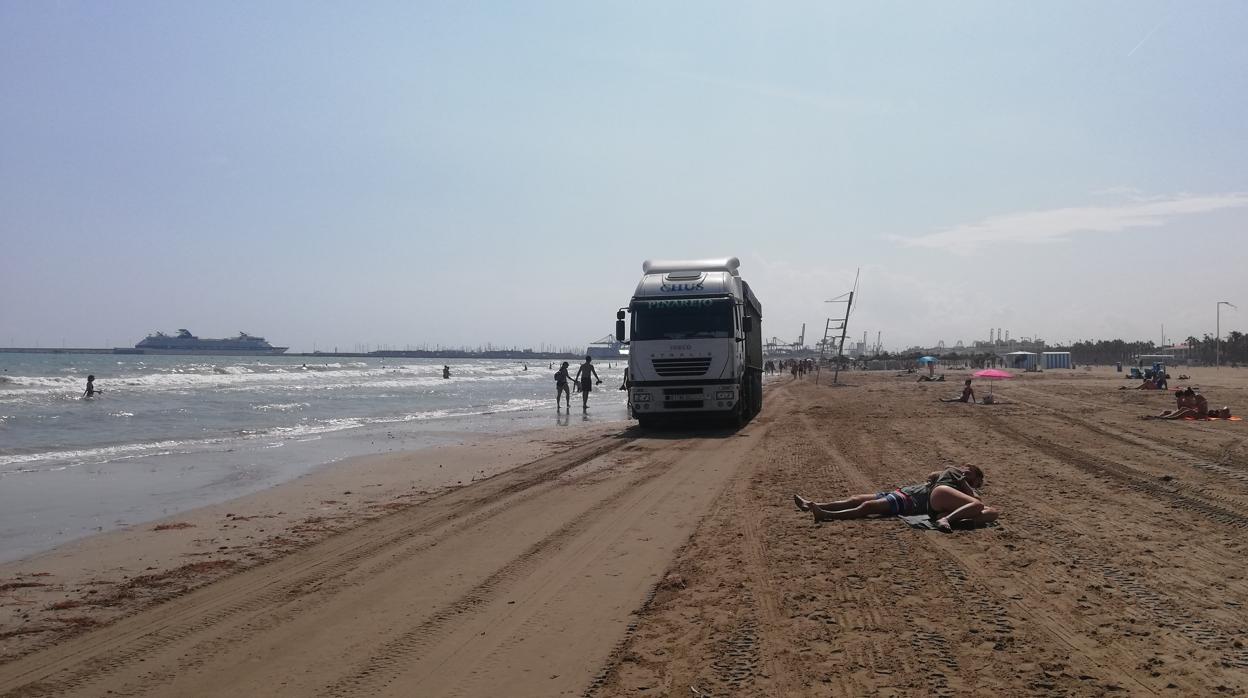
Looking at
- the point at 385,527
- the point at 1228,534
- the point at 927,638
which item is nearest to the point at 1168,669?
the point at 927,638

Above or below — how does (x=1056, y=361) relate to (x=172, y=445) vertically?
above

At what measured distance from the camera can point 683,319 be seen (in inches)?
722

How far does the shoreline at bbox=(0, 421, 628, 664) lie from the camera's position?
5.83m

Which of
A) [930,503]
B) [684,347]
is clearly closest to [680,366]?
[684,347]

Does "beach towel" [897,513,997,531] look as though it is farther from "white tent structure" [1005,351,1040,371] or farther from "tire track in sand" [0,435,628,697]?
"white tent structure" [1005,351,1040,371]

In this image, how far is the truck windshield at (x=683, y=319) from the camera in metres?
18.3

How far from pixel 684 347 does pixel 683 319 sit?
658 millimetres

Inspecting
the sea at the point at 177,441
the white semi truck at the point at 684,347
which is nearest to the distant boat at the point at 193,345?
the sea at the point at 177,441

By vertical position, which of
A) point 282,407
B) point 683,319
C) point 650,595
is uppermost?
point 683,319

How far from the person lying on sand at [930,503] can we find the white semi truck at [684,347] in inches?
392

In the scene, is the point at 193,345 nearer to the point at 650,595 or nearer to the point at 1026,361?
the point at 1026,361

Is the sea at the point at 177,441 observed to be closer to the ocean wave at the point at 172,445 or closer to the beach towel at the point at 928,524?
the ocean wave at the point at 172,445

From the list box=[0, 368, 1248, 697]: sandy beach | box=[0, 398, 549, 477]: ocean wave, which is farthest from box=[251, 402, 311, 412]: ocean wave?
box=[0, 368, 1248, 697]: sandy beach

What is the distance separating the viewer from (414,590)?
5984 mm
